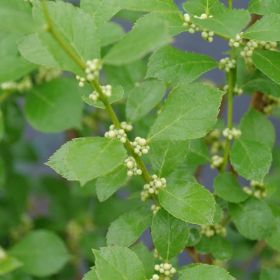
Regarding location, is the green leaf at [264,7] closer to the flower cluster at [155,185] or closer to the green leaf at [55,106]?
the flower cluster at [155,185]

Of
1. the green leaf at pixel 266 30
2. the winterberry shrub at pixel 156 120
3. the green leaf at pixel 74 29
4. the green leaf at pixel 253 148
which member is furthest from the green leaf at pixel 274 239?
the green leaf at pixel 74 29

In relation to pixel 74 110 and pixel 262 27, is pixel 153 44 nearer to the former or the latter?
pixel 262 27

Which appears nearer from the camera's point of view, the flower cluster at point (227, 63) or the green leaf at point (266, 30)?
the green leaf at point (266, 30)

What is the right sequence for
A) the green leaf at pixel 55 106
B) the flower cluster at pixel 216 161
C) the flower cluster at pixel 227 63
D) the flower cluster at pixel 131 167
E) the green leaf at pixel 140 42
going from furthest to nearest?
the green leaf at pixel 55 106
the flower cluster at pixel 216 161
the flower cluster at pixel 227 63
the flower cluster at pixel 131 167
the green leaf at pixel 140 42

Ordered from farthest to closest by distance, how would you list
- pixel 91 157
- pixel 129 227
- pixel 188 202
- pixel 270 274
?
pixel 270 274
pixel 129 227
pixel 188 202
pixel 91 157

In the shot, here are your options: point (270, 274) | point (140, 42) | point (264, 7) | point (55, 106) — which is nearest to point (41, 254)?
point (55, 106)

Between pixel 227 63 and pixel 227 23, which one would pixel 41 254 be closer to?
pixel 227 63

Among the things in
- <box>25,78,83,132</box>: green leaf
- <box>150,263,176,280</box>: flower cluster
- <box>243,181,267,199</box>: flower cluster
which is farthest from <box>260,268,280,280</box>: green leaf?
<box>25,78,83,132</box>: green leaf
